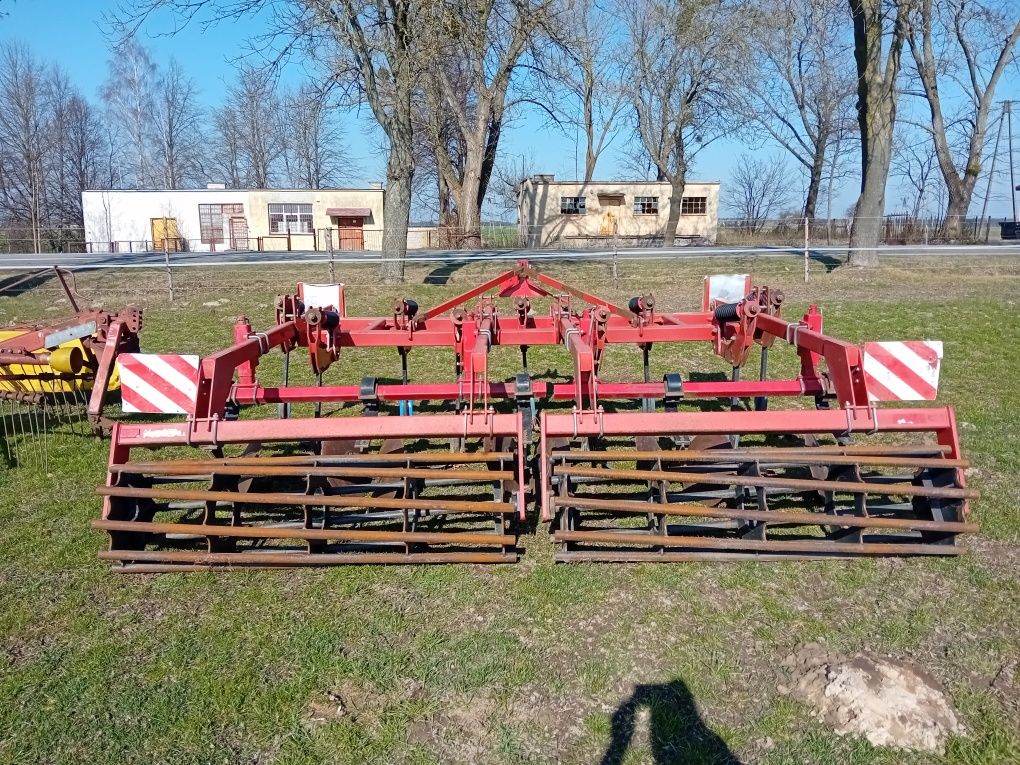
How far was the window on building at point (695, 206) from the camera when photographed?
40.3 meters

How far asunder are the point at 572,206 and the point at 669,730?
38.4 m

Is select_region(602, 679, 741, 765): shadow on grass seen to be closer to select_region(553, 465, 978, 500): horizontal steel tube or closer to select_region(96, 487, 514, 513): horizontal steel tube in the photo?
select_region(553, 465, 978, 500): horizontal steel tube

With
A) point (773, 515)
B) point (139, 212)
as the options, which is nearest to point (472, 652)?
point (773, 515)

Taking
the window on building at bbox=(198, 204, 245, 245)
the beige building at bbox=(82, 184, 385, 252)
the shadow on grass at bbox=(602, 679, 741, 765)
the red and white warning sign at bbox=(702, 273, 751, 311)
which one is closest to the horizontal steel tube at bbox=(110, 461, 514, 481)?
the shadow on grass at bbox=(602, 679, 741, 765)

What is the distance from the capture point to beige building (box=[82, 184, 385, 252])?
38594mm

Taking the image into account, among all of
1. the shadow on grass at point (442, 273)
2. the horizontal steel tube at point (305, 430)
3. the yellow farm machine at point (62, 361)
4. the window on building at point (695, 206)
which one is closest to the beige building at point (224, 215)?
the window on building at point (695, 206)

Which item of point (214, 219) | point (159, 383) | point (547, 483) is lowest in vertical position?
point (547, 483)

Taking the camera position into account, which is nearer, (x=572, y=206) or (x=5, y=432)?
(x=5, y=432)

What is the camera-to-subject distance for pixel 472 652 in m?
3.24

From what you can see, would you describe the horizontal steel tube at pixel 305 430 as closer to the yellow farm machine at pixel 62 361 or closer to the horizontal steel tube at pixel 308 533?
the horizontal steel tube at pixel 308 533

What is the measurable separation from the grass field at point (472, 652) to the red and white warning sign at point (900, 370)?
3.06 feet

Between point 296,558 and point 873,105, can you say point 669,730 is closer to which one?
point 296,558

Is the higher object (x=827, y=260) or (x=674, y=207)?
(x=674, y=207)

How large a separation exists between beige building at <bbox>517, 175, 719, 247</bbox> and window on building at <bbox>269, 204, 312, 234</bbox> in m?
11.8
